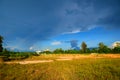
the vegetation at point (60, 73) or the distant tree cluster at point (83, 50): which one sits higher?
the distant tree cluster at point (83, 50)

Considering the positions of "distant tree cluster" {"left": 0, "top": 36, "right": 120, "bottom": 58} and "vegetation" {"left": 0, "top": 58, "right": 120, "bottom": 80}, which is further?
"distant tree cluster" {"left": 0, "top": 36, "right": 120, "bottom": 58}

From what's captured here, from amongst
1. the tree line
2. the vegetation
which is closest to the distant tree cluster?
the tree line

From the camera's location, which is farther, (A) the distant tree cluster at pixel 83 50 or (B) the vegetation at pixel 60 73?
(A) the distant tree cluster at pixel 83 50

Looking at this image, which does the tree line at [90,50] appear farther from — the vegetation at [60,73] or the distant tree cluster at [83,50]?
the vegetation at [60,73]

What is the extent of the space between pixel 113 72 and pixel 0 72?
930cm

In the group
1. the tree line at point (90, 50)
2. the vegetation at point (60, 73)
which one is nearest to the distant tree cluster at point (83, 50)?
the tree line at point (90, 50)

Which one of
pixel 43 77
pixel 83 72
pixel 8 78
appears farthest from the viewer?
pixel 83 72

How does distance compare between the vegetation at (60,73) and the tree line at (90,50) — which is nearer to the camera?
the vegetation at (60,73)

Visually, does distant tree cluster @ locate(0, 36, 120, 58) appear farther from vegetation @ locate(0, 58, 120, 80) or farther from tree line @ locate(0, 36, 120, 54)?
vegetation @ locate(0, 58, 120, 80)

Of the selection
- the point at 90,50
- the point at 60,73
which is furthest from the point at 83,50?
the point at 60,73

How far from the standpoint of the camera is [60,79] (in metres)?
11.6

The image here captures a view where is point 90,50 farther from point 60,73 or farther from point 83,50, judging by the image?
point 60,73

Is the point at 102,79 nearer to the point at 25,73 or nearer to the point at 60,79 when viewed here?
the point at 60,79

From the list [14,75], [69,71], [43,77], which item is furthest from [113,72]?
[14,75]
